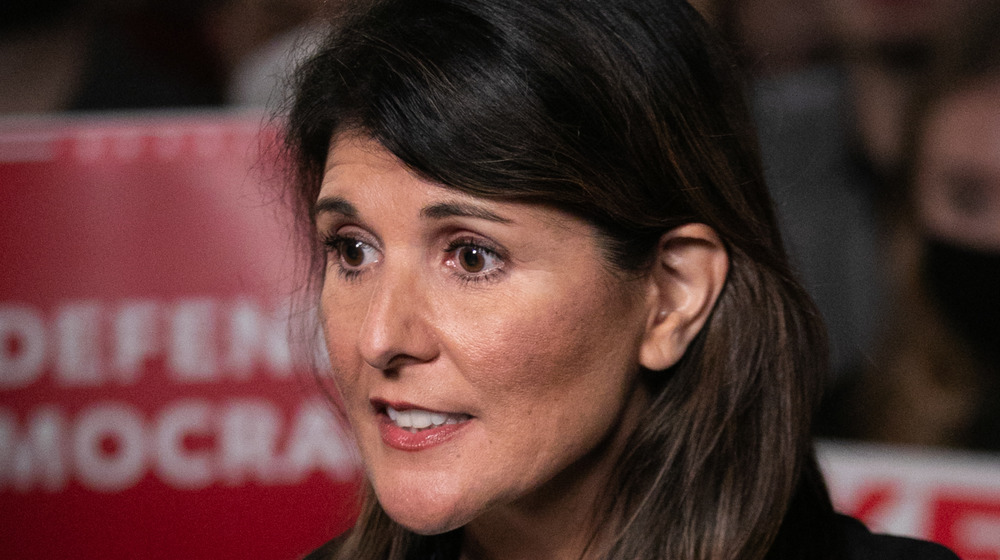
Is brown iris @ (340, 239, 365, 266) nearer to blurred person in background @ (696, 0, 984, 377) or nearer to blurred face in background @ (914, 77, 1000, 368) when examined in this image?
blurred person in background @ (696, 0, 984, 377)

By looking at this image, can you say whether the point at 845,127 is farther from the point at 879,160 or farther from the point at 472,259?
the point at 472,259

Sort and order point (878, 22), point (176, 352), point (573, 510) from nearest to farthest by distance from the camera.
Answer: point (573, 510), point (176, 352), point (878, 22)

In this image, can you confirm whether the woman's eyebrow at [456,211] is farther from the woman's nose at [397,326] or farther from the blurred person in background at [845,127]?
the blurred person in background at [845,127]

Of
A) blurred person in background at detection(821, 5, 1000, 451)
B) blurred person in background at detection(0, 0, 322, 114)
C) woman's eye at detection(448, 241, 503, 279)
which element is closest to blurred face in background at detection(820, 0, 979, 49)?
blurred person in background at detection(821, 5, 1000, 451)

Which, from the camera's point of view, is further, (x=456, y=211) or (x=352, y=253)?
(x=352, y=253)

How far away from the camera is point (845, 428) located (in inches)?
116

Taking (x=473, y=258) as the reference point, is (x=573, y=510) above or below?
below

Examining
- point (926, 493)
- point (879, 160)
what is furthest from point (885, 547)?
point (879, 160)

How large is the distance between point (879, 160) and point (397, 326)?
2068 mm

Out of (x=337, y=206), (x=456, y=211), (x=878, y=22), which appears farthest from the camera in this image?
(x=878, y=22)

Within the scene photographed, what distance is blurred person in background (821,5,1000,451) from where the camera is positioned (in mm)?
2840

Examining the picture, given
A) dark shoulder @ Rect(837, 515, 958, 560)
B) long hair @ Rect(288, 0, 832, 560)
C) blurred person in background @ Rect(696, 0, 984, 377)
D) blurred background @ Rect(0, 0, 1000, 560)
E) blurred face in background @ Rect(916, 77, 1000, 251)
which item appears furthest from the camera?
blurred person in background @ Rect(696, 0, 984, 377)

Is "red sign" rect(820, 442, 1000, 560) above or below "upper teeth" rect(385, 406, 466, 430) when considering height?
below

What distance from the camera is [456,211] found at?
1.38 metres
